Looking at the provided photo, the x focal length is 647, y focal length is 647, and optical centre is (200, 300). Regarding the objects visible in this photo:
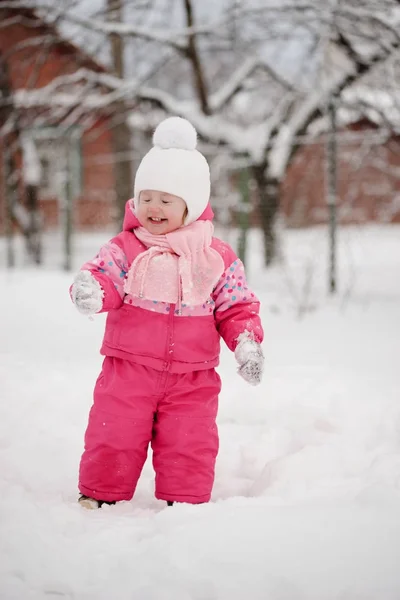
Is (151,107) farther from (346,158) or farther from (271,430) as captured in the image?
(271,430)

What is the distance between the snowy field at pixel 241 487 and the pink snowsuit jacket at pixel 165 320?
0.48 m

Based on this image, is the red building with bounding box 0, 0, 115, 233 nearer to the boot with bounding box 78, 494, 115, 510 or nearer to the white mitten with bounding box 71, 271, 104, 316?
the white mitten with bounding box 71, 271, 104, 316

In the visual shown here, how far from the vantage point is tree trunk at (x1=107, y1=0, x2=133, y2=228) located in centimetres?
839

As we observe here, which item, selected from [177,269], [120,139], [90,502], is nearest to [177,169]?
[177,269]

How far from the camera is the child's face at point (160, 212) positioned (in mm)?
2129

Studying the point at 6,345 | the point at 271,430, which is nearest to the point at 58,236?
the point at 6,345

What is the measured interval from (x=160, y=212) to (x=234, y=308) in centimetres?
40

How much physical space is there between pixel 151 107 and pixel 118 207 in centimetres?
176

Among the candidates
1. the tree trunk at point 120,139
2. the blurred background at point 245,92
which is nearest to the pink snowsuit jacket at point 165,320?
the blurred background at point 245,92

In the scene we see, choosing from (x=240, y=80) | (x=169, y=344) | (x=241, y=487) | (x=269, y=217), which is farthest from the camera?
(x=240, y=80)

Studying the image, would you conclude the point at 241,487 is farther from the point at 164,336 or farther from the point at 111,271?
the point at 111,271

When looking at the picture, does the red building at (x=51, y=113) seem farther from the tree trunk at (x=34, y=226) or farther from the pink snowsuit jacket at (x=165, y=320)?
the pink snowsuit jacket at (x=165, y=320)

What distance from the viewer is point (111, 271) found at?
6.97 ft

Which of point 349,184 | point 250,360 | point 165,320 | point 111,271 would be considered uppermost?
point 349,184
